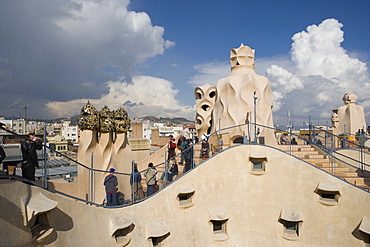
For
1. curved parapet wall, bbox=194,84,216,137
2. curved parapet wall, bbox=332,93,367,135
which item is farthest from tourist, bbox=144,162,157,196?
curved parapet wall, bbox=332,93,367,135

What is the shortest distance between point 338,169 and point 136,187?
7.43m

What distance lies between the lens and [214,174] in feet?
29.8

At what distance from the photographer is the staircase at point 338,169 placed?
9.04 meters

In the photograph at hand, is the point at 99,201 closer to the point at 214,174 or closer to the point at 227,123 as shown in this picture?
the point at 214,174

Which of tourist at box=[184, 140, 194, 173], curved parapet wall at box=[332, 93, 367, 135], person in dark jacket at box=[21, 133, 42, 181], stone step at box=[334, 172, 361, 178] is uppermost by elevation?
curved parapet wall at box=[332, 93, 367, 135]

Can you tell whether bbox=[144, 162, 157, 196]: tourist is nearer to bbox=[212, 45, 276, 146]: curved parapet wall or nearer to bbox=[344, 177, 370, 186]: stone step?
bbox=[212, 45, 276, 146]: curved parapet wall

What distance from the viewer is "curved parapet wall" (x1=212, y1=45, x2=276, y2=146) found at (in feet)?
41.1

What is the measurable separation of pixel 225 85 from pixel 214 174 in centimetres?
601

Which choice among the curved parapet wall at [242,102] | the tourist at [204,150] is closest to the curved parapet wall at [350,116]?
the curved parapet wall at [242,102]

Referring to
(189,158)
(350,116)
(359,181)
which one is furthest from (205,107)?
(350,116)

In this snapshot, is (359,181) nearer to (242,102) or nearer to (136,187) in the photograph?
(242,102)

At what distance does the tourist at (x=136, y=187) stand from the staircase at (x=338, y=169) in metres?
6.21

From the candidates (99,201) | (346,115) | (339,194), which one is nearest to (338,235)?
(339,194)

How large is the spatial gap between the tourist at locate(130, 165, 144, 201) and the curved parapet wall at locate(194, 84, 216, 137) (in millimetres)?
8669
